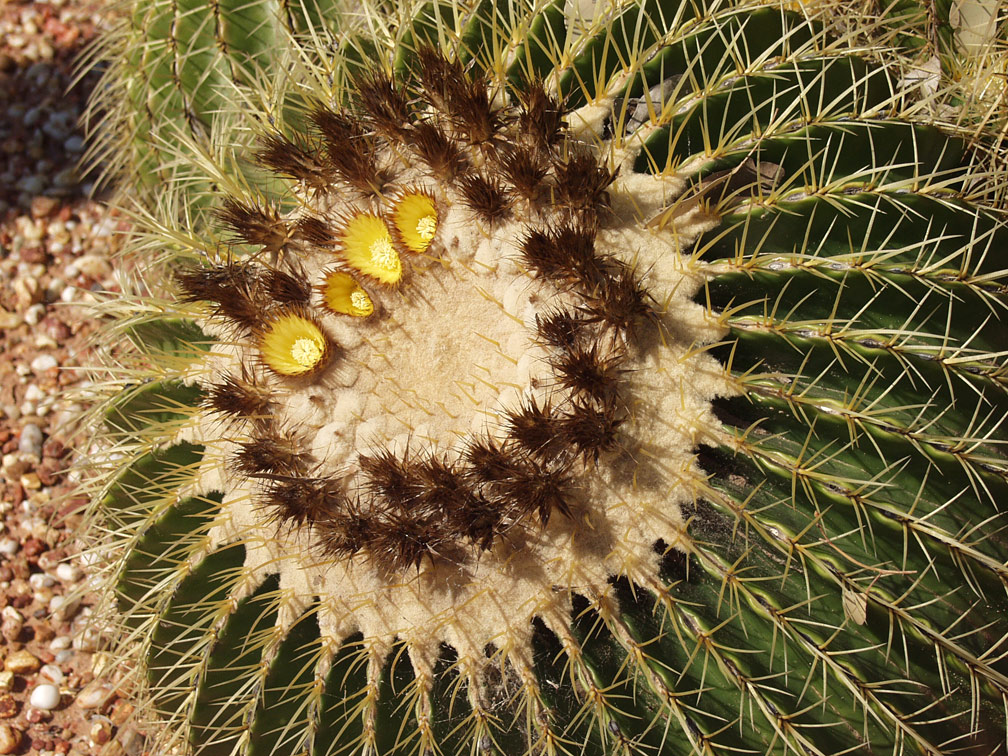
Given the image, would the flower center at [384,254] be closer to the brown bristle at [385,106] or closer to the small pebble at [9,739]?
the brown bristle at [385,106]

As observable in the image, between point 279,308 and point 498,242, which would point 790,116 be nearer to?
point 498,242

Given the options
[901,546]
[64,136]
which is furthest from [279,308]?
[64,136]

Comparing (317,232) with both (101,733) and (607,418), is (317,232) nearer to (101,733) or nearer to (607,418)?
(607,418)

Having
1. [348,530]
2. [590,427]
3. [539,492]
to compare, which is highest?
[590,427]

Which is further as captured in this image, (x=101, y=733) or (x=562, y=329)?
(x=101, y=733)

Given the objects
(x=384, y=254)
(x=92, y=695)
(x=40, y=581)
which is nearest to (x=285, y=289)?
(x=384, y=254)

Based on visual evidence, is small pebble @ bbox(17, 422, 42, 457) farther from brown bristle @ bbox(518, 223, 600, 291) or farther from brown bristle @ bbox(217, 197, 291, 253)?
brown bristle @ bbox(518, 223, 600, 291)
